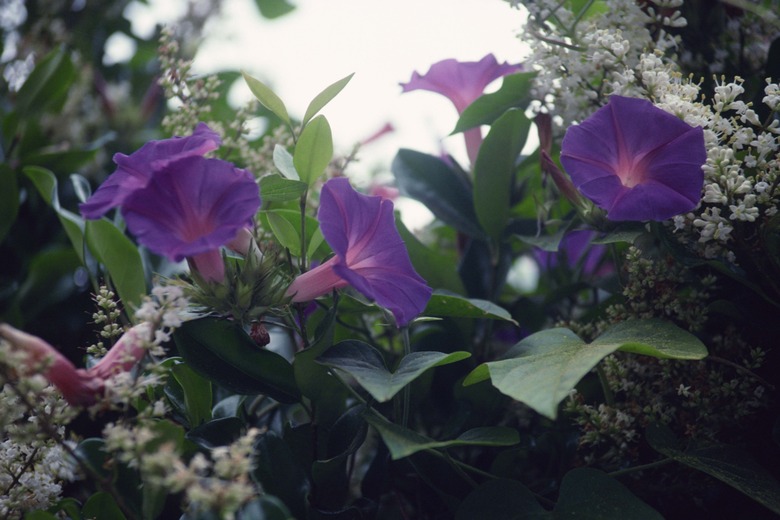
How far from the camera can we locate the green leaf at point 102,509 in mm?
602

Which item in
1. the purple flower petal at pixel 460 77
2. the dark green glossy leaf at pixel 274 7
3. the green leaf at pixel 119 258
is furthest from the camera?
the dark green glossy leaf at pixel 274 7

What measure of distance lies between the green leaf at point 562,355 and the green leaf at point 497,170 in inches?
8.4

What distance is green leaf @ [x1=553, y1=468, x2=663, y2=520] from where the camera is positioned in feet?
1.81

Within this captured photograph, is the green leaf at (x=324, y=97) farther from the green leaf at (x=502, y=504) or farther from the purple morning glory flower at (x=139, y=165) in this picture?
the green leaf at (x=502, y=504)

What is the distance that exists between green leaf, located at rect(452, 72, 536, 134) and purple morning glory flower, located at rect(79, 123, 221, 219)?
33 cm

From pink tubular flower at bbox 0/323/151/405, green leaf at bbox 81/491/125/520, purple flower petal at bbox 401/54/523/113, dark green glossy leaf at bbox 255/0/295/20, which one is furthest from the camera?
dark green glossy leaf at bbox 255/0/295/20

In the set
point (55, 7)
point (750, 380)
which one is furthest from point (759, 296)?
point (55, 7)

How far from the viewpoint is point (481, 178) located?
819mm

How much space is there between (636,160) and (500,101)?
0.69 feet

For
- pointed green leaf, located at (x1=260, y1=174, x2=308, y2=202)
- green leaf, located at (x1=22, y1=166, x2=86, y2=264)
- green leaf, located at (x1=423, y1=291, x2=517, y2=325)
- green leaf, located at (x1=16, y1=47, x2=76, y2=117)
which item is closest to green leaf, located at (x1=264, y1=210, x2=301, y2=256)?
pointed green leaf, located at (x1=260, y1=174, x2=308, y2=202)

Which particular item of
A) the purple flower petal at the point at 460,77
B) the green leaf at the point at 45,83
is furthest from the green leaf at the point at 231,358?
the green leaf at the point at 45,83

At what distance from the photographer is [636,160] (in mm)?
665

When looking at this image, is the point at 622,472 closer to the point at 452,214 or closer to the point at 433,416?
the point at 433,416

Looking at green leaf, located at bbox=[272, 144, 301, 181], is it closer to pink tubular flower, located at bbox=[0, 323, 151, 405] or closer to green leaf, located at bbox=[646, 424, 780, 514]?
pink tubular flower, located at bbox=[0, 323, 151, 405]
